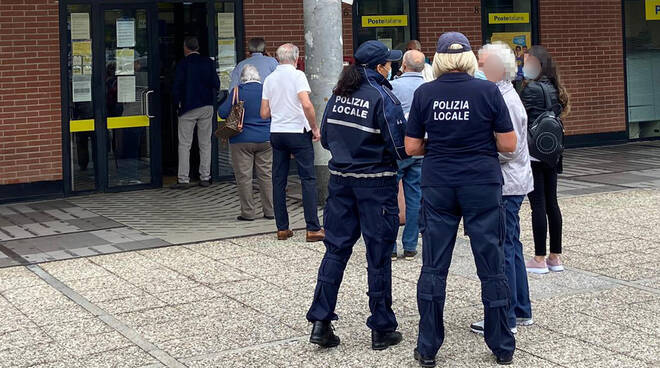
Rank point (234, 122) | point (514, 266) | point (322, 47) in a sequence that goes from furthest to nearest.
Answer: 1. point (322, 47)
2. point (234, 122)
3. point (514, 266)

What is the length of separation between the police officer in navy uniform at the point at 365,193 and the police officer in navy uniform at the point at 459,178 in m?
0.29

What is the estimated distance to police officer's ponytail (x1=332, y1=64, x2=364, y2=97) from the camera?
251 inches

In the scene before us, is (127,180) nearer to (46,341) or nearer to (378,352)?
(46,341)

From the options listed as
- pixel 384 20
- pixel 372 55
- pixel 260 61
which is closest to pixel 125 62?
pixel 260 61

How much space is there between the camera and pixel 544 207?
8125 mm

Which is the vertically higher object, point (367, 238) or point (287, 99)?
point (287, 99)

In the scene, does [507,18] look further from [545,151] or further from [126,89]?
[545,151]

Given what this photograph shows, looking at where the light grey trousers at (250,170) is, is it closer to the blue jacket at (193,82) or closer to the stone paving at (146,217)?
the stone paving at (146,217)

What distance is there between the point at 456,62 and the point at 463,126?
36 centimetres

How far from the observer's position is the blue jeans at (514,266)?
21.3 feet

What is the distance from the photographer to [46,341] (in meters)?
6.69

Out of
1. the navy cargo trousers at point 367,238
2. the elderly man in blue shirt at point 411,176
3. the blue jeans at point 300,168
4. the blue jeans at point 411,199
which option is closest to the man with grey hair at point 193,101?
the blue jeans at point 300,168

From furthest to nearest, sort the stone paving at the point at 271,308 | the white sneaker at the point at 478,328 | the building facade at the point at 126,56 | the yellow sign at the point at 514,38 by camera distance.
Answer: the yellow sign at the point at 514,38
the building facade at the point at 126,56
the white sneaker at the point at 478,328
the stone paving at the point at 271,308

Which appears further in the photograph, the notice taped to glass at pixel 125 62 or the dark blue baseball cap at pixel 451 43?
the notice taped to glass at pixel 125 62
